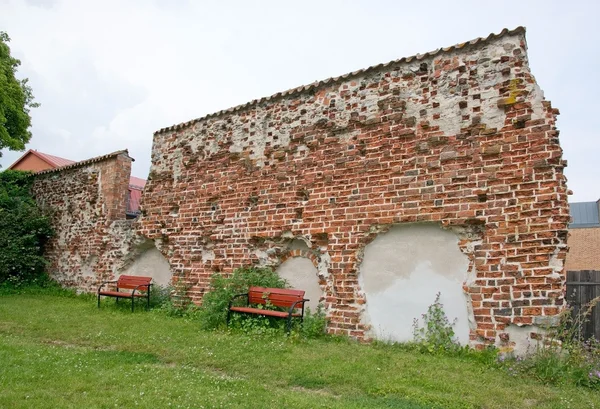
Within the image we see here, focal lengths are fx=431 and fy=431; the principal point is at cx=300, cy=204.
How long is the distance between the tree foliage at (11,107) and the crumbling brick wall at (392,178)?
981 centimetres

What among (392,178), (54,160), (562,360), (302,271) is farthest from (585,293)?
(54,160)

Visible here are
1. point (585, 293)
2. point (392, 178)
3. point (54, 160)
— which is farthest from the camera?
point (54, 160)

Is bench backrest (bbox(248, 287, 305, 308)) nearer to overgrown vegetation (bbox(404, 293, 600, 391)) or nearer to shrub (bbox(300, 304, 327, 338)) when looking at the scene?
shrub (bbox(300, 304, 327, 338))

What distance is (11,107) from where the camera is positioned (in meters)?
15.8

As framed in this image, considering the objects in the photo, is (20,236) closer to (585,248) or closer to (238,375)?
(238,375)

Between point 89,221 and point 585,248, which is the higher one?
point 89,221

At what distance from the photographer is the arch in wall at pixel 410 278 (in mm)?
5930

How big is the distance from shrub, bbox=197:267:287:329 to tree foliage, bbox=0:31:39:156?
11.5 m

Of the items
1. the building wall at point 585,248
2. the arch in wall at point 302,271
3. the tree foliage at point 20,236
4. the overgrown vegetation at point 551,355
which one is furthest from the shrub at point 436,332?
the building wall at point 585,248

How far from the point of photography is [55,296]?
11.4 metres

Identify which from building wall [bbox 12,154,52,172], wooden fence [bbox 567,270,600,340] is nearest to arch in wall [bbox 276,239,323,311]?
wooden fence [bbox 567,270,600,340]

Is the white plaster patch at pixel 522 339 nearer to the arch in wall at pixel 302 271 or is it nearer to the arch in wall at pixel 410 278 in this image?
the arch in wall at pixel 410 278

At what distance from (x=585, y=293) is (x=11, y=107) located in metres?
18.2

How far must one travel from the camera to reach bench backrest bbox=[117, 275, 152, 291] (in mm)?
9594
